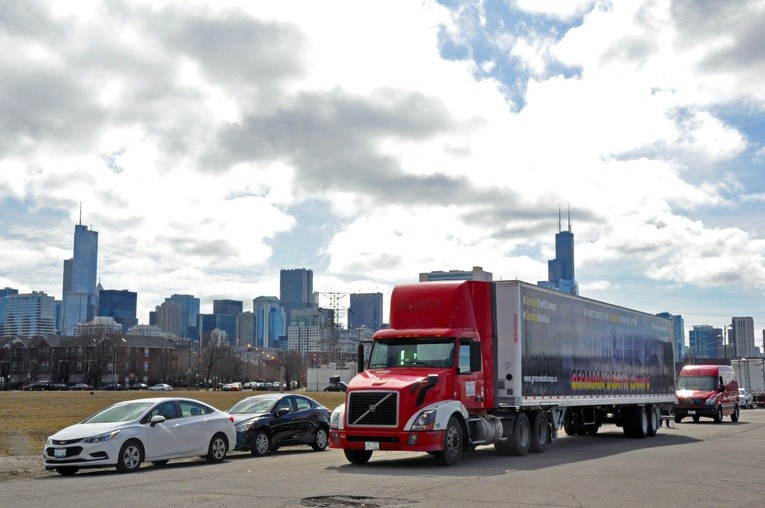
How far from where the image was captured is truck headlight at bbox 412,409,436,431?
17.6m

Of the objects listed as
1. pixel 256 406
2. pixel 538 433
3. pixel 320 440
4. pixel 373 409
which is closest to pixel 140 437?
pixel 373 409

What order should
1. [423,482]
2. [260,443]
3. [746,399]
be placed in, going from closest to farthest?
[423,482] < [260,443] < [746,399]

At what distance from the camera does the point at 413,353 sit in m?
19.1

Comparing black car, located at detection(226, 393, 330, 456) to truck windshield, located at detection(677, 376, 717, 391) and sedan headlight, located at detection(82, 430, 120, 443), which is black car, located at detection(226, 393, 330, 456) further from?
truck windshield, located at detection(677, 376, 717, 391)

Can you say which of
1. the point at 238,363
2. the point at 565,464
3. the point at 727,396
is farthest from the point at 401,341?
the point at 238,363

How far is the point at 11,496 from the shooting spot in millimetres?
13594

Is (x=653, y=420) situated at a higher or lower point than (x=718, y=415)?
higher

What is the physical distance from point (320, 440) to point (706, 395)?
78.4ft

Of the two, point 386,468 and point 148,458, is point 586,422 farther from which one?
point 148,458

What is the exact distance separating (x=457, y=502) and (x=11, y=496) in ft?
22.5

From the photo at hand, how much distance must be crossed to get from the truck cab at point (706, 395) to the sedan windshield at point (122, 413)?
92.5ft

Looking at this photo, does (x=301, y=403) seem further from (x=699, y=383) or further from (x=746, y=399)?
(x=746, y=399)

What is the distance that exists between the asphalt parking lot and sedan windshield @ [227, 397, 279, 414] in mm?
1183

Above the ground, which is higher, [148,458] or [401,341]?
[401,341]
